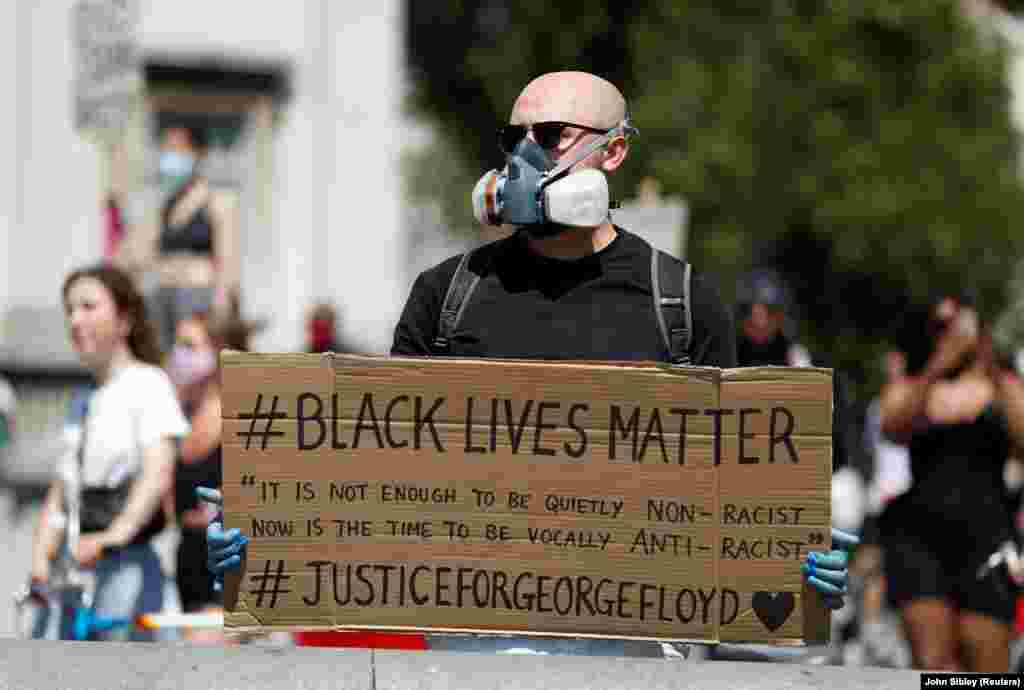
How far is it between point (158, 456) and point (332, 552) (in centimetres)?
246

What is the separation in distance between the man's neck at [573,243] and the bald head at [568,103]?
0.23 metres

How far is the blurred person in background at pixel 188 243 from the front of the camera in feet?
39.5

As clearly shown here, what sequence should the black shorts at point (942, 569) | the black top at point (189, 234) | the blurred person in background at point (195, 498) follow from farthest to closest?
the black top at point (189, 234)
the blurred person in background at point (195, 498)
the black shorts at point (942, 569)

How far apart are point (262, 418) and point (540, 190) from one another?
740mm

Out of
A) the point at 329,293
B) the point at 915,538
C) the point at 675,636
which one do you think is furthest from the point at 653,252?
the point at 329,293

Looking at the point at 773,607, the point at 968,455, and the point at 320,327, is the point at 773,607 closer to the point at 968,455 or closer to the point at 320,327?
the point at 968,455

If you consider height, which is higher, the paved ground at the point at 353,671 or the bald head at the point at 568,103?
the bald head at the point at 568,103

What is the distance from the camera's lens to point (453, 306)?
441 cm

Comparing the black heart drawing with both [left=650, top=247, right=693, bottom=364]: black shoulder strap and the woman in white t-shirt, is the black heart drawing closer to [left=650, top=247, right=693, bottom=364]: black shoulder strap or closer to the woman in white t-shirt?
[left=650, top=247, right=693, bottom=364]: black shoulder strap

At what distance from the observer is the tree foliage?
76.4 ft

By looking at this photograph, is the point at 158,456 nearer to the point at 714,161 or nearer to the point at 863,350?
the point at 714,161

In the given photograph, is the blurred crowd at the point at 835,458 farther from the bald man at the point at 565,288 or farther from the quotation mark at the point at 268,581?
the quotation mark at the point at 268,581

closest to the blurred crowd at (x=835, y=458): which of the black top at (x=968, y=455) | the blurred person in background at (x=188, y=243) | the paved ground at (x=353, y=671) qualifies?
the black top at (x=968, y=455)

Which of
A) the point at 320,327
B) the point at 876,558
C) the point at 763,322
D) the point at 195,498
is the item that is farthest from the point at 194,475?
the point at 876,558
